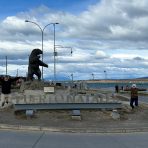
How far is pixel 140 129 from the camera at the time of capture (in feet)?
61.5

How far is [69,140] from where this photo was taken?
1529 cm

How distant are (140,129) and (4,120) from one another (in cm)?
628

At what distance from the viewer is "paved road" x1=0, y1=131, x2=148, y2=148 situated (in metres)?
13.8

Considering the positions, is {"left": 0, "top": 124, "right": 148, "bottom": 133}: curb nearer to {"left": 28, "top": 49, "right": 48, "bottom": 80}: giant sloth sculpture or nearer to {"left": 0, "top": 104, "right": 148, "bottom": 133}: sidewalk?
{"left": 0, "top": 104, "right": 148, "bottom": 133}: sidewalk

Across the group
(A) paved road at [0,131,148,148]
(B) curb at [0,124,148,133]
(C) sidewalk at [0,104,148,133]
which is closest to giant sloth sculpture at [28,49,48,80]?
(C) sidewalk at [0,104,148,133]

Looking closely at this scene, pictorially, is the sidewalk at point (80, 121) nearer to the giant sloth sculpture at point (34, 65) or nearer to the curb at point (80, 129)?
the curb at point (80, 129)

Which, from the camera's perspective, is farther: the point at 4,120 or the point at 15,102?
the point at 15,102

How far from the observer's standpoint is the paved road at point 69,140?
1380cm

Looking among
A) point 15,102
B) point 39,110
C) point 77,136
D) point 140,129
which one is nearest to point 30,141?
point 77,136

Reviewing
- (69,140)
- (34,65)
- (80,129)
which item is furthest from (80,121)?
(34,65)

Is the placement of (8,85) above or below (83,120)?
above

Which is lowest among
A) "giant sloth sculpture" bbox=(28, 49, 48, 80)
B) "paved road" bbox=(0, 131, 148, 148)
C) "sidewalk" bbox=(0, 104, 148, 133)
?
"paved road" bbox=(0, 131, 148, 148)

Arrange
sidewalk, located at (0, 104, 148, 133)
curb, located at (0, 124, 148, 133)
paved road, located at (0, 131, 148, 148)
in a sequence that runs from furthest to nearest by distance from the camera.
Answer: sidewalk, located at (0, 104, 148, 133) < curb, located at (0, 124, 148, 133) < paved road, located at (0, 131, 148, 148)

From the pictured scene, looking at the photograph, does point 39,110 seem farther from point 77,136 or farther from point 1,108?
point 77,136
